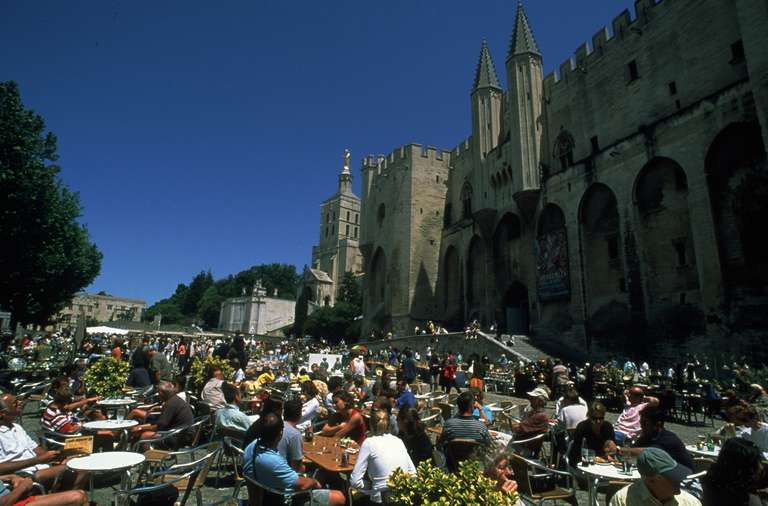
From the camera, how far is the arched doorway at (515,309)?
25844 millimetres

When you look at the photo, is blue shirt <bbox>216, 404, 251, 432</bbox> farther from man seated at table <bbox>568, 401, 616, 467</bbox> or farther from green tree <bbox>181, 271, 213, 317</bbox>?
green tree <bbox>181, 271, 213, 317</bbox>

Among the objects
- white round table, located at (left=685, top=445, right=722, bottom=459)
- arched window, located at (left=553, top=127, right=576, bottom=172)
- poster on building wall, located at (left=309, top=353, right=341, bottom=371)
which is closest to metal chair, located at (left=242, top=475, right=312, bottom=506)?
white round table, located at (left=685, top=445, right=722, bottom=459)

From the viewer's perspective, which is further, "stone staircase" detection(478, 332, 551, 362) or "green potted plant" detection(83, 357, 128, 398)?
"stone staircase" detection(478, 332, 551, 362)

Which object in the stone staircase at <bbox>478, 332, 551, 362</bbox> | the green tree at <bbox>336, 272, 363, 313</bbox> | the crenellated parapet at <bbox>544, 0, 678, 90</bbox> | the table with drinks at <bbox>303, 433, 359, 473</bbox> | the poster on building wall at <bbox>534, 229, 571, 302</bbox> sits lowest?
the table with drinks at <bbox>303, 433, 359, 473</bbox>

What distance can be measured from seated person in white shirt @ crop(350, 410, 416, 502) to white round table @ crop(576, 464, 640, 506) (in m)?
Answer: 1.63

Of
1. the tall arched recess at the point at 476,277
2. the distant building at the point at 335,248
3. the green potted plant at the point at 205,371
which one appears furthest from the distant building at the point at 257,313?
the green potted plant at the point at 205,371

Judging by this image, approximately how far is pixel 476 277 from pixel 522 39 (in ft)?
49.6

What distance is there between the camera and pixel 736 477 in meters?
2.42

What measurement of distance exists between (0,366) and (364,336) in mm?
26754

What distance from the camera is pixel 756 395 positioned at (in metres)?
7.91

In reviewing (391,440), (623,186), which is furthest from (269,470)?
(623,186)

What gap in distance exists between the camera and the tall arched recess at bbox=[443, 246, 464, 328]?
1235 inches

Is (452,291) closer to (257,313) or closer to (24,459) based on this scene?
(24,459)

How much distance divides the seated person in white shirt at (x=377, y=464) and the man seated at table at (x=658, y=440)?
7.31 ft
